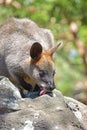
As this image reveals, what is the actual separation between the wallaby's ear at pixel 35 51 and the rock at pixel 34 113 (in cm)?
103

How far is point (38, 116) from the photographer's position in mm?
5141

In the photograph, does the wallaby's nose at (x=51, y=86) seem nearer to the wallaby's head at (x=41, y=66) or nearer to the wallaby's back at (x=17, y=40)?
the wallaby's head at (x=41, y=66)

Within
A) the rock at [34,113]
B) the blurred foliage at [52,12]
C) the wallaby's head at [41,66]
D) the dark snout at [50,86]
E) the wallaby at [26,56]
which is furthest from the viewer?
the blurred foliage at [52,12]

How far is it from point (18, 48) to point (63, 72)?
11.8m

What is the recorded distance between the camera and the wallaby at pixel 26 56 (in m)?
6.50

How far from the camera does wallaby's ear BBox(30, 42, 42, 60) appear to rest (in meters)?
6.45

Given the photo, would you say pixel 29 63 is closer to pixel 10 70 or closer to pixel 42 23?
pixel 10 70

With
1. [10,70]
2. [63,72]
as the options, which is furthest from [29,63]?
[63,72]

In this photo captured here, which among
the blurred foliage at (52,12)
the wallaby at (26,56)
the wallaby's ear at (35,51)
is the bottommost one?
the blurred foliage at (52,12)

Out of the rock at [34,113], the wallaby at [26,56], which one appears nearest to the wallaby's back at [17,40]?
the wallaby at [26,56]

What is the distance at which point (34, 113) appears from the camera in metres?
5.17

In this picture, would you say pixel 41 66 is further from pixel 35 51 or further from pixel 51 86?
pixel 51 86

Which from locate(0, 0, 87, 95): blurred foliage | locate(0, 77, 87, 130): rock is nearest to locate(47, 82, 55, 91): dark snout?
locate(0, 77, 87, 130): rock

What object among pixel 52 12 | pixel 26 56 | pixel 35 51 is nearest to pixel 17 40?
pixel 26 56
